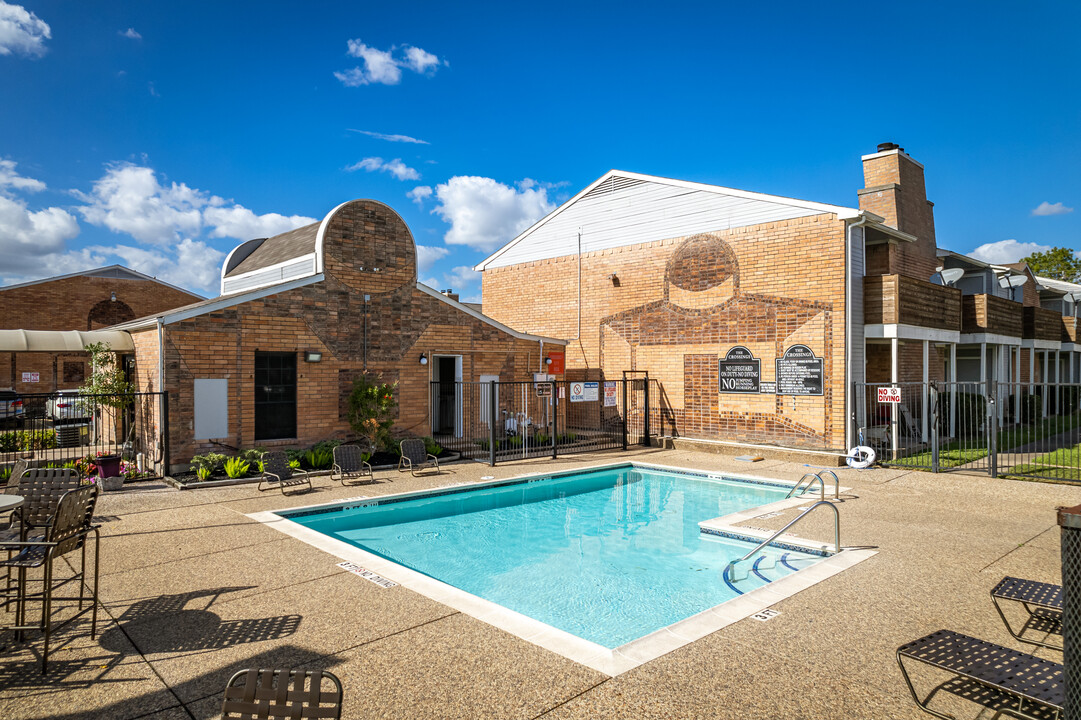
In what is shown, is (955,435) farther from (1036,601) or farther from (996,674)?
(996,674)

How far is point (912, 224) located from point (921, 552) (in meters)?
16.5

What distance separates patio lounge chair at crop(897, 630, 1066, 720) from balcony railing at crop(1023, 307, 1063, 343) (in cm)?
2476

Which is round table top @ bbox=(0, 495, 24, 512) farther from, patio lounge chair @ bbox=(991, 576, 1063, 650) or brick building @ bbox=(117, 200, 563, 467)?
patio lounge chair @ bbox=(991, 576, 1063, 650)

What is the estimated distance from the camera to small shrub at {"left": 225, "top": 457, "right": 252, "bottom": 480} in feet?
40.5

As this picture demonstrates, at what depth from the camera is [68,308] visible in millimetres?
29781

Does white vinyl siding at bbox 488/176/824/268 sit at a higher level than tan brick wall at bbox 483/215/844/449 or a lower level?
higher

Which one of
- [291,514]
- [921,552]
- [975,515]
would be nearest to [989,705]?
[921,552]


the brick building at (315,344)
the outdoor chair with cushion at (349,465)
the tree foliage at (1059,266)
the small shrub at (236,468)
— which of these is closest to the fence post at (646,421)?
the brick building at (315,344)

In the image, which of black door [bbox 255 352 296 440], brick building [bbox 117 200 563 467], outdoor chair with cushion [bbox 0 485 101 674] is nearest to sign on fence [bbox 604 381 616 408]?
brick building [bbox 117 200 563 467]

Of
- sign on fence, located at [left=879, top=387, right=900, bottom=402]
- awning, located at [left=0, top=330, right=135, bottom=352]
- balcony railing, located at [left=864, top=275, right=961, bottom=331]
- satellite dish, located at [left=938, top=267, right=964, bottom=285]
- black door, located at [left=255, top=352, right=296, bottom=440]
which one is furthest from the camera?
satellite dish, located at [left=938, top=267, right=964, bottom=285]

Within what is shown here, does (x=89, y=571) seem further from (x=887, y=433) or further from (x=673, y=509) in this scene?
(x=887, y=433)

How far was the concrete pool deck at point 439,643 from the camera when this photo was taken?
400cm

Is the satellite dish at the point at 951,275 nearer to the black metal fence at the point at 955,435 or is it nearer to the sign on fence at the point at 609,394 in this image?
the black metal fence at the point at 955,435

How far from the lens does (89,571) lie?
6.78 meters
